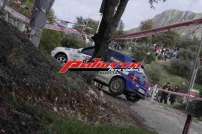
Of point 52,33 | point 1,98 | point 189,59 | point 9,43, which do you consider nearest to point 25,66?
point 9,43

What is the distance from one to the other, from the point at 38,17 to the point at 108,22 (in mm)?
3362

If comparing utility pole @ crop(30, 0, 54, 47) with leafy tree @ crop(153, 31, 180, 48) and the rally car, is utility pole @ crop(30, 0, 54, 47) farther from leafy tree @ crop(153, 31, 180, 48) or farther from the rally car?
leafy tree @ crop(153, 31, 180, 48)

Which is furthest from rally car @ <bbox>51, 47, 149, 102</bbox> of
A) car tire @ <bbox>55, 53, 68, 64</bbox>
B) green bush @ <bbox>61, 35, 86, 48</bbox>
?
green bush @ <bbox>61, 35, 86, 48</bbox>

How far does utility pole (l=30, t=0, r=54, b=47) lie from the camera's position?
13.6 metres

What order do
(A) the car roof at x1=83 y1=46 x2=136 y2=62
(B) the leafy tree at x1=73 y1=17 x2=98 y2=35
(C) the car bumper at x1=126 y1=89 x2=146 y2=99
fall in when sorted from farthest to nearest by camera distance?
(B) the leafy tree at x1=73 y1=17 x2=98 y2=35 → (A) the car roof at x1=83 y1=46 x2=136 y2=62 → (C) the car bumper at x1=126 y1=89 x2=146 y2=99

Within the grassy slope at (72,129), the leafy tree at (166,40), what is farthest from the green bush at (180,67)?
the grassy slope at (72,129)

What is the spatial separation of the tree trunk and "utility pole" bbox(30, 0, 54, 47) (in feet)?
9.60

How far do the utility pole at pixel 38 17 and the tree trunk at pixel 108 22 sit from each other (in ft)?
9.60

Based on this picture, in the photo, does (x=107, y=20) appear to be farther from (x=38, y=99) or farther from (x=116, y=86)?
(x=116, y=86)

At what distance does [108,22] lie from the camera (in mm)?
16875

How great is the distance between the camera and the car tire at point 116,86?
2430 cm

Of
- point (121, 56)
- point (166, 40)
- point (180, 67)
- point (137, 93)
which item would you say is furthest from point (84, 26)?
point (166, 40)

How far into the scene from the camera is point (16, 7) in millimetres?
28594

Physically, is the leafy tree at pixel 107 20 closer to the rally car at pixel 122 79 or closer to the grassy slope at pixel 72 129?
the rally car at pixel 122 79
